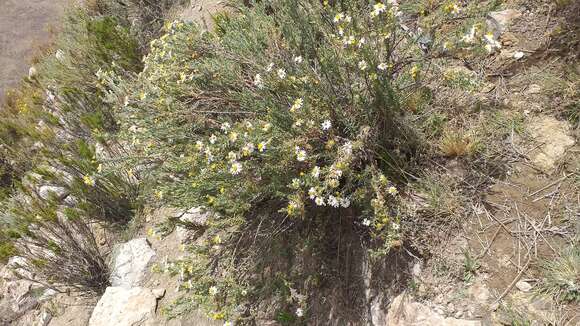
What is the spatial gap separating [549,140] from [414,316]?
130 centimetres

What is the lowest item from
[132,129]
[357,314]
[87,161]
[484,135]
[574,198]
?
[357,314]

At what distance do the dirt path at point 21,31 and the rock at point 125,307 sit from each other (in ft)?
18.8

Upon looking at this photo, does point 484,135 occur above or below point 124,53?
below

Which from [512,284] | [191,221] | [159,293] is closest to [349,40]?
[512,284]

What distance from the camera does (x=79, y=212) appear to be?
4.10m

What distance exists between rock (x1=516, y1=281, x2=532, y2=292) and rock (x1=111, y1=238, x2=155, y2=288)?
2846 millimetres

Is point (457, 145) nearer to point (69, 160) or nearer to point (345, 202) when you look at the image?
point (345, 202)

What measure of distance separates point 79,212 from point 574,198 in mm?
4037

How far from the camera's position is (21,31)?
8484 millimetres

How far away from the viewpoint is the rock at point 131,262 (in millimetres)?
3650

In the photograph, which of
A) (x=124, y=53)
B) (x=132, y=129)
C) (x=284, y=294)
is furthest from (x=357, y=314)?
(x=124, y=53)

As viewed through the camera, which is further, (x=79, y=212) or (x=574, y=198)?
→ (x=79, y=212)

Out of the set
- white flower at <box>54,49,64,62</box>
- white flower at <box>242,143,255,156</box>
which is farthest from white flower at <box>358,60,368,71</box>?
white flower at <box>54,49,64,62</box>

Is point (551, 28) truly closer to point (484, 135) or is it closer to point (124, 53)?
point (484, 135)
